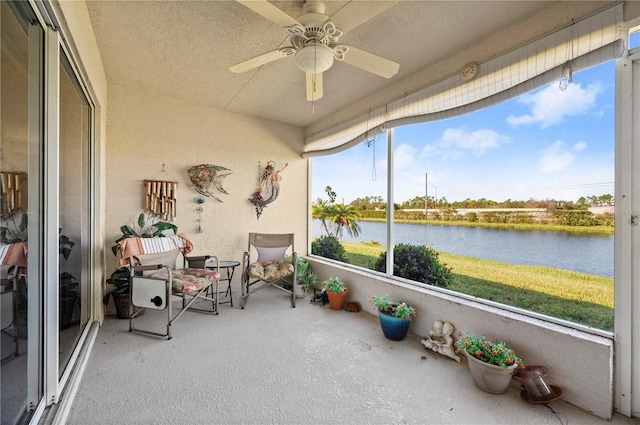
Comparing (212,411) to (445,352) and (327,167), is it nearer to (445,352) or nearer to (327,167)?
(445,352)

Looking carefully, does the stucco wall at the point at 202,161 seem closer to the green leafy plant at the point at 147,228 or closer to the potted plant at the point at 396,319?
the green leafy plant at the point at 147,228

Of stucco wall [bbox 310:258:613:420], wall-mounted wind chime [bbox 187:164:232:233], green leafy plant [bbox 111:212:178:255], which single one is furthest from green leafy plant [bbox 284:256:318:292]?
green leafy plant [bbox 111:212:178:255]

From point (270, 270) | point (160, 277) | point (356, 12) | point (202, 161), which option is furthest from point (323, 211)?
point (356, 12)

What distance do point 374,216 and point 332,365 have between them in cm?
189

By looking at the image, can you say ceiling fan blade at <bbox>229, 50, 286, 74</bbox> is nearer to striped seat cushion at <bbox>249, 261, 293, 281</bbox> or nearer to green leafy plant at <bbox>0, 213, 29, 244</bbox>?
green leafy plant at <bbox>0, 213, 29, 244</bbox>

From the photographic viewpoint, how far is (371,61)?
5.99 feet

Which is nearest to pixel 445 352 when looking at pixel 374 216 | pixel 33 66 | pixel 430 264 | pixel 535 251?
pixel 430 264

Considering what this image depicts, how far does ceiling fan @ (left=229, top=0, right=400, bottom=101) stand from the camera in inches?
56.4

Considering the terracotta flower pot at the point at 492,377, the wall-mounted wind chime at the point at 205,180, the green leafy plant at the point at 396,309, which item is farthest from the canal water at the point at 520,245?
the wall-mounted wind chime at the point at 205,180

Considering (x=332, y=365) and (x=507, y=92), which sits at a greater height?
(x=507, y=92)

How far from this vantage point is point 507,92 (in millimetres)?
1986

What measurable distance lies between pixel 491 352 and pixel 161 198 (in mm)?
3534

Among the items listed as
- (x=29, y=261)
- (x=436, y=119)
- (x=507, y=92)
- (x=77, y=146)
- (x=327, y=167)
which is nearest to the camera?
(x=29, y=261)

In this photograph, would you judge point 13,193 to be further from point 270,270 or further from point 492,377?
point 492,377
